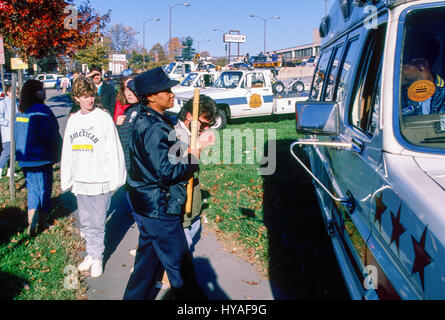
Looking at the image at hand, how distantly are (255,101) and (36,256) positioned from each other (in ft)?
35.9

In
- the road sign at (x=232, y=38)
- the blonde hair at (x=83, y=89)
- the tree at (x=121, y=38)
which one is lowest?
the blonde hair at (x=83, y=89)

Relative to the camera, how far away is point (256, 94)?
565 inches

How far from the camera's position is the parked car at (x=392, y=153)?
1.54 m

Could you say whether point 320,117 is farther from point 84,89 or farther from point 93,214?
point 93,214

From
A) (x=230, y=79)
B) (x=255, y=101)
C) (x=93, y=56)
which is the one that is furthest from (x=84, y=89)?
(x=93, y=56)

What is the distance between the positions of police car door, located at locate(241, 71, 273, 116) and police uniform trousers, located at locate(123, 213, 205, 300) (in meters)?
11.6

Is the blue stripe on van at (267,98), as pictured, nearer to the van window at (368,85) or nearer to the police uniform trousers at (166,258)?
the van window at (368,85)

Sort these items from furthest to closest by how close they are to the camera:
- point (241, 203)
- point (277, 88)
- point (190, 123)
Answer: point (277, 88) → point (241, 203) → point (190, 123)

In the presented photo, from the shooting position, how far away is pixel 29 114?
470 cm

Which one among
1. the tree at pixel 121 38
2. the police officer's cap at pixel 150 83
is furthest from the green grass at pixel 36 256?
the tree at pixel 121 38

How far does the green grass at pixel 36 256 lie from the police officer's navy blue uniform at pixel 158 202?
1212 mm
